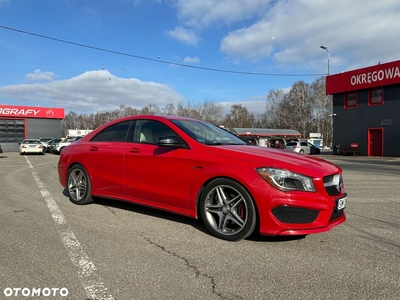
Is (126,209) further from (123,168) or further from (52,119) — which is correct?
(52,119)

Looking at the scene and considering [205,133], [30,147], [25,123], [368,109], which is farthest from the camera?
[25,123]

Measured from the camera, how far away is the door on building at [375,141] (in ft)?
90.7

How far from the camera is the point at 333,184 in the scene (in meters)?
3.97

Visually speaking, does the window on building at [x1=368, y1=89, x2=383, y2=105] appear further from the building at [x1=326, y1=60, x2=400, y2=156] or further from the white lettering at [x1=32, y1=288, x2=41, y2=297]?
the white lettering at [x1=32, y1=288, x2=41, y2=297]

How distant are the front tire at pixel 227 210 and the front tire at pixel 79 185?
2570 millimetres

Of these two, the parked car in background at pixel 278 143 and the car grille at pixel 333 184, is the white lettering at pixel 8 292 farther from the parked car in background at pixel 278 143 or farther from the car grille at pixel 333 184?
the parked car in background at pixel 278 143

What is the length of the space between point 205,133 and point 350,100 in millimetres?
29162

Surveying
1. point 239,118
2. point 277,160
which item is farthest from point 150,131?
point 239,118

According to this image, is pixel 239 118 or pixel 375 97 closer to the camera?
pixel 375 97

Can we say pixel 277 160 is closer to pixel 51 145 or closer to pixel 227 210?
pixel 227 210

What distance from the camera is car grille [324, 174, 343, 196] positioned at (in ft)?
12.6

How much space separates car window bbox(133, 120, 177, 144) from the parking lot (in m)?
1.22

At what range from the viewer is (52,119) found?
43719 millimetres

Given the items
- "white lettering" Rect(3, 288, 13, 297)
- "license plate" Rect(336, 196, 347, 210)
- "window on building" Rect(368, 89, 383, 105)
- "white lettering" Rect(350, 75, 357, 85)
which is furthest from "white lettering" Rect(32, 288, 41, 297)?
"white lettering" Rect(350, 75, 357, 85)
